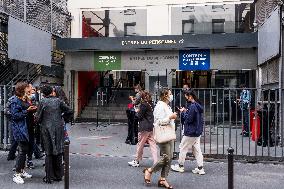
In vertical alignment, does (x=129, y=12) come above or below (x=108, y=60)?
above

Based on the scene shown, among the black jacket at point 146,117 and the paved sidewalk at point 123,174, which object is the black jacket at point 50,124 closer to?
the paved sidewalk at point 123,174

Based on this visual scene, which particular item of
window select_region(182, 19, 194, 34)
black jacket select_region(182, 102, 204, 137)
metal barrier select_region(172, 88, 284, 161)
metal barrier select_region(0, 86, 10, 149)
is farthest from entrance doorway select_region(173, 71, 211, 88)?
black jacket select_region(182, 102, 204, 137)

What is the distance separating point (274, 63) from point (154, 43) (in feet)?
21.8

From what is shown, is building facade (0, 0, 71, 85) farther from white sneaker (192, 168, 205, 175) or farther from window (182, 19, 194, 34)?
white sneaker (192, 168, 205, 175)

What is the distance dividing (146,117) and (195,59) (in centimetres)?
1170

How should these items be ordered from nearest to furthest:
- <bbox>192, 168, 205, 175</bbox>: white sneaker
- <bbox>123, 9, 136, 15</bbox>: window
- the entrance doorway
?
<bbox>192, 168, 205, 175</bbox>: white sneaker → <bbox>123, 9, 136, 15</bbox>: window → the entrance doorway

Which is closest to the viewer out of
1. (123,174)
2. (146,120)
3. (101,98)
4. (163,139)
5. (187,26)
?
(163,139)

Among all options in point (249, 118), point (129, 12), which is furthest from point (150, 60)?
point (249, 118)

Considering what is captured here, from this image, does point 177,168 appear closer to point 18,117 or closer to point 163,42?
point 18,117

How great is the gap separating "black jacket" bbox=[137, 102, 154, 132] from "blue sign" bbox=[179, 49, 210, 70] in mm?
11550

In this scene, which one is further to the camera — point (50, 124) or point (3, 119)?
point (3, 119)

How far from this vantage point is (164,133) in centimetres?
794

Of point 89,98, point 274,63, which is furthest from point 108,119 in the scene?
point 274,63

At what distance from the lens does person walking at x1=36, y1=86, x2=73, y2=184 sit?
26.5 ft
